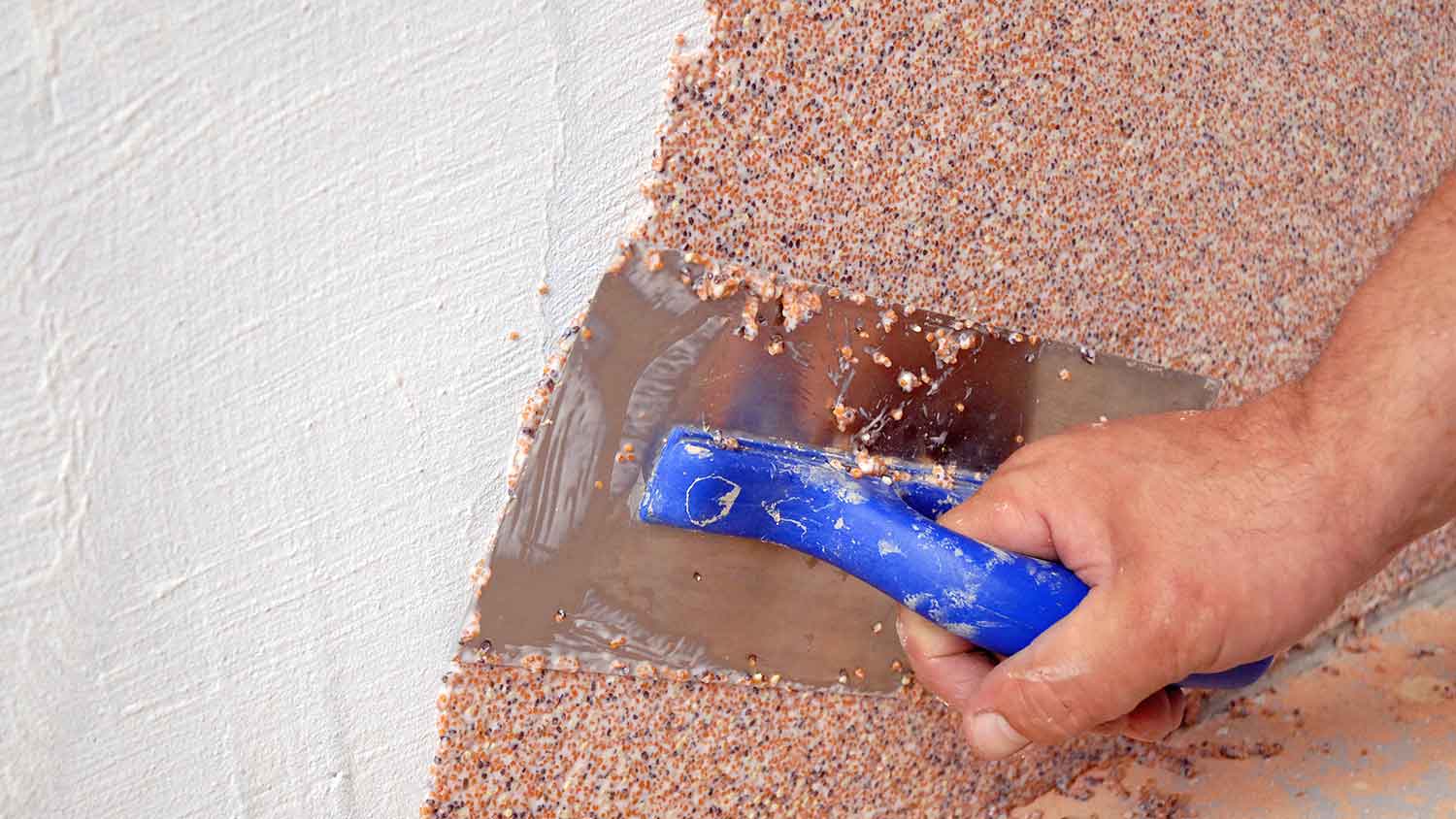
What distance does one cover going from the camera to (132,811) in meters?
0.65

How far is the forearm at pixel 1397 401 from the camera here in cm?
74

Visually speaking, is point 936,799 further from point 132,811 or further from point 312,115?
point 312,115

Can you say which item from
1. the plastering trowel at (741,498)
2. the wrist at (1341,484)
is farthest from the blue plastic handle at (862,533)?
the wrist at (1341,484)

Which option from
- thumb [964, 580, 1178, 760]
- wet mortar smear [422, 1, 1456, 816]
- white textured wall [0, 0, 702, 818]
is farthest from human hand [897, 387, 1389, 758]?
white textured wall [0, 0, 702, 818]

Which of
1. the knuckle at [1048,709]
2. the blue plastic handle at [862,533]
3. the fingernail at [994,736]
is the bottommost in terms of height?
the fingernail at [994,736]

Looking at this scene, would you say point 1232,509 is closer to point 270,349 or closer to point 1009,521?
point 1009,521

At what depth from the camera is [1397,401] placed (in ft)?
2.45

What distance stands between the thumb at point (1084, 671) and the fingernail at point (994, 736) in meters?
0.02

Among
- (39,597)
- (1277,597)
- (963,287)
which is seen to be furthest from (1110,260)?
(39,597)

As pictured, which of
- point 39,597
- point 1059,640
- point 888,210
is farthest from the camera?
point 888,210

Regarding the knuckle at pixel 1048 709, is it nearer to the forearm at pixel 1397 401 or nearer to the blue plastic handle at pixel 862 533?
the blue plastic handle at pixel 862 533

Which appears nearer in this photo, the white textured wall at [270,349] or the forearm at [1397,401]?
the white textured wall at [270,349]

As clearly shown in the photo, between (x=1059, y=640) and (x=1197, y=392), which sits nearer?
(x=1059, y=640)

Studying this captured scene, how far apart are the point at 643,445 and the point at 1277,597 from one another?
446mm
